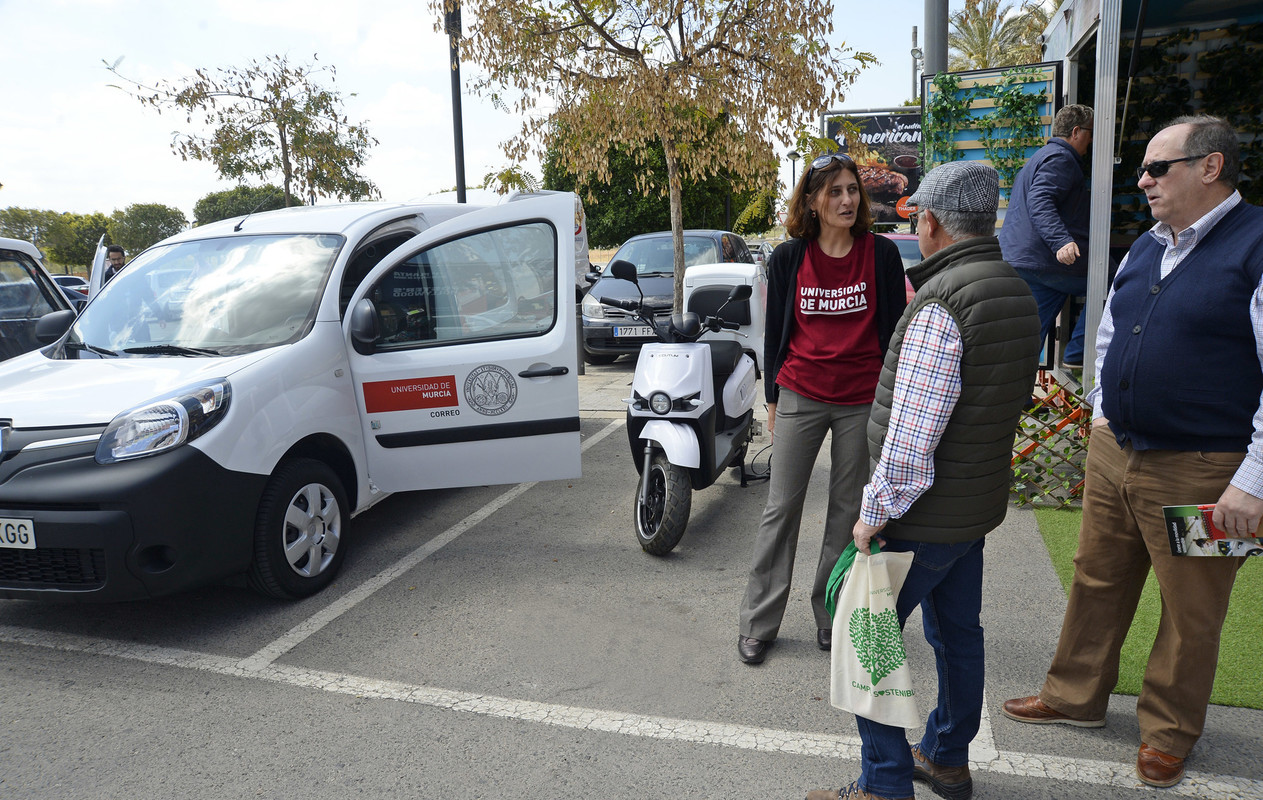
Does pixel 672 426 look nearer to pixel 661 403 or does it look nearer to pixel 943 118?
pixel 661 403

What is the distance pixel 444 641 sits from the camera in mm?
3725

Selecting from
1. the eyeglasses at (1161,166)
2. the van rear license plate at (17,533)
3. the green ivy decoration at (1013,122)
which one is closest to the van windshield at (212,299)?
the van rear license plate at (17,533)

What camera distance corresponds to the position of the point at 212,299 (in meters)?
4.45

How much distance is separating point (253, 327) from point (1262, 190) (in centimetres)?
783

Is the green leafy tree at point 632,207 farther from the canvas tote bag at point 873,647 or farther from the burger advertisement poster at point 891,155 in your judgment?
the canvas tote bag at point 873,647

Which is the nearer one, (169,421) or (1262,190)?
(169,421)

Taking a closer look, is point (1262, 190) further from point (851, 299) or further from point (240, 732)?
point (240, 732)

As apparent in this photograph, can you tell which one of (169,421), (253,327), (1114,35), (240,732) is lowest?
(240,732)

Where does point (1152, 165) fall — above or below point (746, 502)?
above

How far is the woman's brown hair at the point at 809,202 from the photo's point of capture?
10.7 ft

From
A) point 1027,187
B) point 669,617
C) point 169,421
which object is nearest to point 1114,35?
point 1027,187

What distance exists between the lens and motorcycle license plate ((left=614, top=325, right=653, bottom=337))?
10836 mm

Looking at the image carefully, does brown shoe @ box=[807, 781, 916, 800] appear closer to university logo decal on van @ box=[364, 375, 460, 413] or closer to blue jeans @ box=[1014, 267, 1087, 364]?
university logo decal on van @ box=[364, 375, 460, 413]

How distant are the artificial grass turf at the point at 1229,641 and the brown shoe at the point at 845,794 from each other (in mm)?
1090
